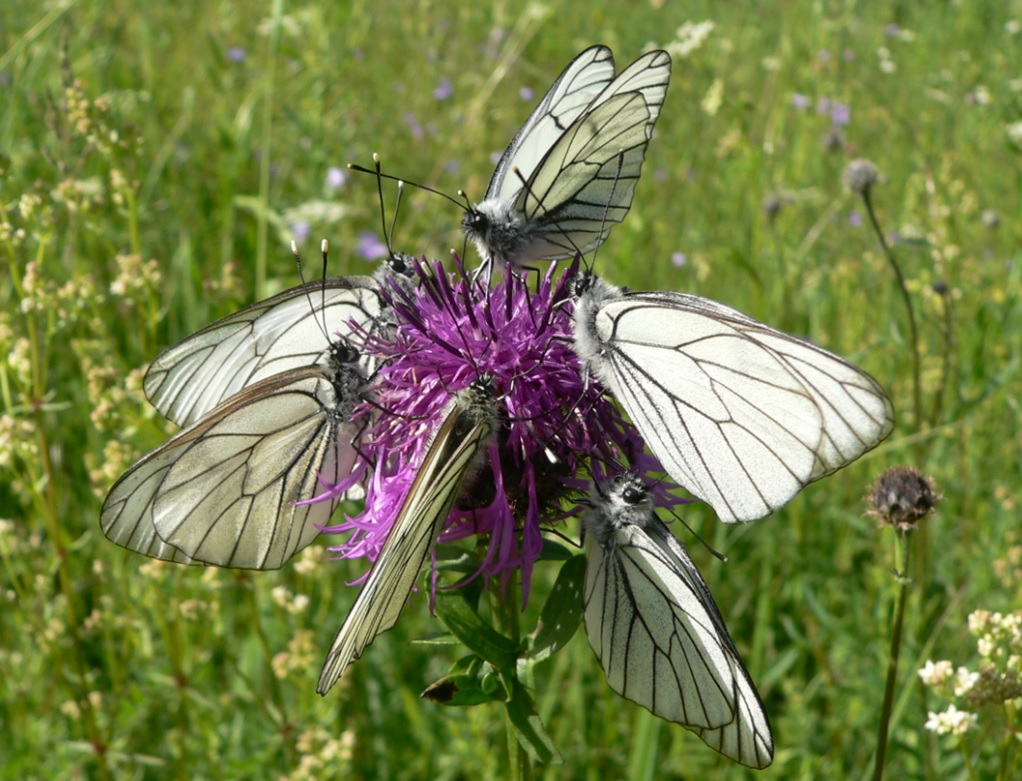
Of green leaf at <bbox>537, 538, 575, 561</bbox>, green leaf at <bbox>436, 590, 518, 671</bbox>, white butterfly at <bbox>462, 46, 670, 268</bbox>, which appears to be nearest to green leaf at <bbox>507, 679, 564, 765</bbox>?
green leaf at <bbox>436, 590, 518, 671</bbox>

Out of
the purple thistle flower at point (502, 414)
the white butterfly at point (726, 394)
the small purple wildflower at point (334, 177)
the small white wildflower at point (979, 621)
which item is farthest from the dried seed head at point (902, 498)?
the small purple wildflower at point (334, 177)

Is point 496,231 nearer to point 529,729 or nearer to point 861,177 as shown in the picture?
point 529,729

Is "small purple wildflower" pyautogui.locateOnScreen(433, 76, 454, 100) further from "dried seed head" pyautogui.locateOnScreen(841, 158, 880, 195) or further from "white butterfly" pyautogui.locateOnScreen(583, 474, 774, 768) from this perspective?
"white butterfly" pyautogui.locateOnScreen(583, 474, 774, 768)

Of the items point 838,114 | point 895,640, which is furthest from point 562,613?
point 838,114

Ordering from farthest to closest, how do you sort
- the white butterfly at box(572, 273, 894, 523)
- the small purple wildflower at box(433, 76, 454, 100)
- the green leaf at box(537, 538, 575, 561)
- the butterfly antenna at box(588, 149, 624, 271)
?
the small purple wildflower at box(433, 76, 454, 100)
the butterfly antenna at box(588, 149, 624, 271)
the green leaf at box(537, 538, 575, 561)
the white butterfly at box(572, 273, 894, 523)

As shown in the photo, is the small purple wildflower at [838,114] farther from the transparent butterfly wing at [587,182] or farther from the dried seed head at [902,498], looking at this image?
the dried seed head at [902,498]

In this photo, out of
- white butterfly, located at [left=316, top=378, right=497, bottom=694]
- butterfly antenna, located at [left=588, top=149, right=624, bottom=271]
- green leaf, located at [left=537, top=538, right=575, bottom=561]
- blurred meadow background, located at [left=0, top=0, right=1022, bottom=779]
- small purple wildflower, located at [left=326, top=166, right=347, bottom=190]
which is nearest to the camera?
Result: white butterfly, located at [left=316, top=378, right=497, bottom=694]

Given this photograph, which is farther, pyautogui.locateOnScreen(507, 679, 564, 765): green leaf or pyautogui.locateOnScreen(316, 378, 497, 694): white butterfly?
pyautogui.locateOnScreen(507, 679, 564, 765): green leaf

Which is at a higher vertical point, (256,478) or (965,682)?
(256,478)
